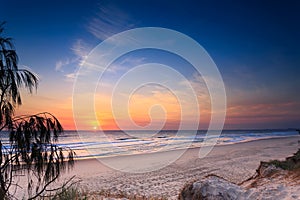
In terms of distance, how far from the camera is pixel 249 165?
17484 mm

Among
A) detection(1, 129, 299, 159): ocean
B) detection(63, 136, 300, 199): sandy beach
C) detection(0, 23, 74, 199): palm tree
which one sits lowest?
detection(63, 136, 300, 199): sandy beach

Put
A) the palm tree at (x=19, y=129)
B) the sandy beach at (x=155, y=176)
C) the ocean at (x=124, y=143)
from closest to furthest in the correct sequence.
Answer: the palm tree at (x=19, y=129) → the sandy beach at (x=155, y=176) → the ocean at (x=124, y=143)

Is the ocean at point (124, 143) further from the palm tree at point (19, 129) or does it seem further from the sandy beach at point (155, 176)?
the sandy beach at point (155, 176)

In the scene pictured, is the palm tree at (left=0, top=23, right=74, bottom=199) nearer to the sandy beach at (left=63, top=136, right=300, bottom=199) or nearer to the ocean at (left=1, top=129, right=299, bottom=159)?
the ocean at (left=1, top=129, right=299, bottom=159)

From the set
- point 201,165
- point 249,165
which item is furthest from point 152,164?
point 249,165

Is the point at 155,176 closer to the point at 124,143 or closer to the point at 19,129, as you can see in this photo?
the point at 19,129

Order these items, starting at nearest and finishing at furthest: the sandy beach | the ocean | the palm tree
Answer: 1. the palm tree
2. the sandy beach
3. the ocean

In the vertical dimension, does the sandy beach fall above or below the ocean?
below

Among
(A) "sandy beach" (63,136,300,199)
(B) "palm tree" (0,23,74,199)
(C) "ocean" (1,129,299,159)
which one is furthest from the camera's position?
(C) "ocean" (1,129,299,159)

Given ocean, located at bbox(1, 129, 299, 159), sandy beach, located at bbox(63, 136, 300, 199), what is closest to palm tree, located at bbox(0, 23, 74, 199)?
ocean, located at bbox(1, 129, 299, 159)

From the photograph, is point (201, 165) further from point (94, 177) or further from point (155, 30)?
point (155, 30)

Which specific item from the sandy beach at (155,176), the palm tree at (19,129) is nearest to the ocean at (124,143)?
the palm tree at (19,129)

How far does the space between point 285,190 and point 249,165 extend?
12.0m

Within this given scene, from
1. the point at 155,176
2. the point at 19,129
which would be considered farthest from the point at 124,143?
the point at 19,129
